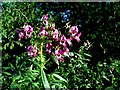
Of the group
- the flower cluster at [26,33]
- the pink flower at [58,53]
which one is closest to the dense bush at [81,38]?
the flower cluster at [26,33]

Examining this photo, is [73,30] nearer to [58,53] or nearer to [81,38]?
[58,53]

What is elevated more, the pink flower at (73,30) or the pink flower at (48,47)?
the pink flower at (73,30)

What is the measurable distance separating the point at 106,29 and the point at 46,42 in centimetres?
412

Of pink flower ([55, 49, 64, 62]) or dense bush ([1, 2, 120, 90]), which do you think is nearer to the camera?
pink flower ([55, 49, 64, 62])

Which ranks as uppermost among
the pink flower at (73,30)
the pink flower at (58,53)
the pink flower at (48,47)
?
the pink flower at (73,30)

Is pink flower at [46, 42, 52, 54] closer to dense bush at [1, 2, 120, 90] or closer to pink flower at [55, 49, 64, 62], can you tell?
pink flower at [55, 49, 64, 62]

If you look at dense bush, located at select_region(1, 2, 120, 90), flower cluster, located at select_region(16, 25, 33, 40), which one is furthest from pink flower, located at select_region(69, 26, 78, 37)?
dense bush, located at select_region(1, 2, 120, 90)

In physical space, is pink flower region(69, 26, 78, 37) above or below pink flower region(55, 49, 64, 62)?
above

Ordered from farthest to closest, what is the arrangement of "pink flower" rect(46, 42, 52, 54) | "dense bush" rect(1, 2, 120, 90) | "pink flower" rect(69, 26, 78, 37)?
"dense bush" rect(1, 2, 120, 90) < "pink flower" rect(69, 26, 78, 37) < "pink flower" rect(46, 42, 52, 54)

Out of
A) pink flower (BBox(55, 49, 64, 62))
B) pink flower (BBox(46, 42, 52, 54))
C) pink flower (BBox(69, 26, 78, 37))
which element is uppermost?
pink flower (BBox(69, 26, 78, 37))

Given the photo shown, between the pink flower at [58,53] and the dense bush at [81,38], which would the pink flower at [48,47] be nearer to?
the pink flower at [58,53]

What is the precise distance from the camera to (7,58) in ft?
17.4

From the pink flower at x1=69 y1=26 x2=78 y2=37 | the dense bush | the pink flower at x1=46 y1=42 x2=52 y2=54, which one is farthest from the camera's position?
the dense bush

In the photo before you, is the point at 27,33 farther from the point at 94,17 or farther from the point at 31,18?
the point at 94,17
